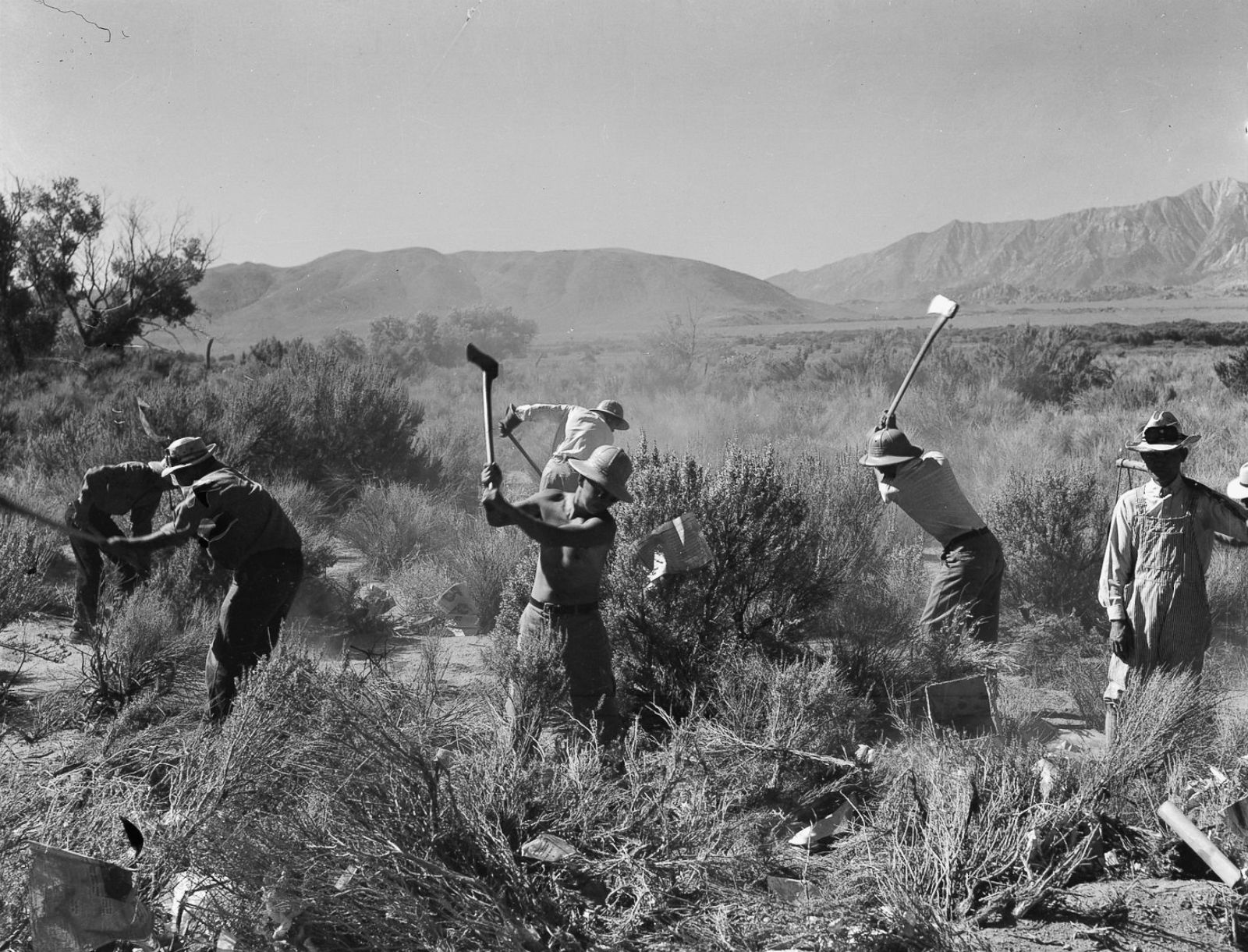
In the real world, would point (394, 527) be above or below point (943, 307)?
below

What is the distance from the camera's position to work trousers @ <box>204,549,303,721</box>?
5.66 m

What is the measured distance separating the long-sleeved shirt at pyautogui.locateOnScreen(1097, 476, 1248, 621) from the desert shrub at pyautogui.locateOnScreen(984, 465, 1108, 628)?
306 cm

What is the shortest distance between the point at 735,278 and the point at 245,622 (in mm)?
116904

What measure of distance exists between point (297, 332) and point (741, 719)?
93.4 metres

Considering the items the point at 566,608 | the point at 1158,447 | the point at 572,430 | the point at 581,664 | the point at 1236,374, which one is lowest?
the point at 581,664

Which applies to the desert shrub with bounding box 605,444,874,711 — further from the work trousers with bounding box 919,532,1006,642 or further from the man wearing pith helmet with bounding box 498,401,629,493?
the work trousers with bounding box 919,532,1006,642

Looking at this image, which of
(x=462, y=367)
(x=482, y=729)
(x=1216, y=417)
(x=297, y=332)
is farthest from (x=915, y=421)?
(x=297, y=332)

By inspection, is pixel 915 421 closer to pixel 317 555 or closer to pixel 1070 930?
pixel 317 555

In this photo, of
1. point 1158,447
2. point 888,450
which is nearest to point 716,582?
point 888,450

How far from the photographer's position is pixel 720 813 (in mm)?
4176

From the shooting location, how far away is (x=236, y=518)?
18.8 ft

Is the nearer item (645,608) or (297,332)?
(645,608)

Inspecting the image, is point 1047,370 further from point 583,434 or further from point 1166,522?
point 1166,522

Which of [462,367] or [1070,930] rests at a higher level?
[462,367]
